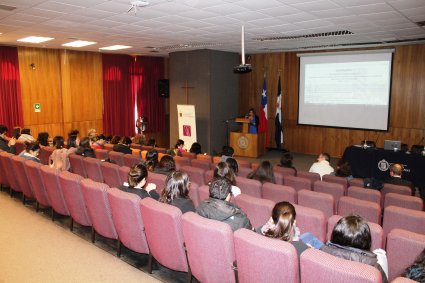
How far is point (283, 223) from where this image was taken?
2727 mm

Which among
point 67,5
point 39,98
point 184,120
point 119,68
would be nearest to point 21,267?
point 67,5

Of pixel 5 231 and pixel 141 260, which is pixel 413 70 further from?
pixel 5 231

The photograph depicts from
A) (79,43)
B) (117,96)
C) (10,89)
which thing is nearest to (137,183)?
(79,43)

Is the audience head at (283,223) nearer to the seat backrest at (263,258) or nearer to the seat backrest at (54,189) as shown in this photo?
the seat backrest at (263,258)

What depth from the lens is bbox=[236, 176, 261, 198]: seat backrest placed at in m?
4.84

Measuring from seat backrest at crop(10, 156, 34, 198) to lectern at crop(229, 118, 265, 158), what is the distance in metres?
7.49

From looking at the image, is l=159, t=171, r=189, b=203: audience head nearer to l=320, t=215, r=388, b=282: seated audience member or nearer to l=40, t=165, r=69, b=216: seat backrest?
l=320, t=215, r=388, b=282: seated audience member

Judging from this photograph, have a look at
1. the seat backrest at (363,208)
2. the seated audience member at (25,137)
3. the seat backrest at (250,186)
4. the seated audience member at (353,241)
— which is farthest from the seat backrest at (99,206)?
the seated audience member at (25,137)

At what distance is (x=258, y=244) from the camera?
248cm

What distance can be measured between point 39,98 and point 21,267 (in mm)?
9205

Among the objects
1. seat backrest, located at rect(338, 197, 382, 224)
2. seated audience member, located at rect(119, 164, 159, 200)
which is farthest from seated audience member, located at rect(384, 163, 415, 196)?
seated audience member, located at rect(119, 164, 159, 200)

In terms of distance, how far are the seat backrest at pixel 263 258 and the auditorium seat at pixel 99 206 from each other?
6.30ft

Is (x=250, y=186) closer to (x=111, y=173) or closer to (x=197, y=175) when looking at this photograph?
(x=197, y=175)

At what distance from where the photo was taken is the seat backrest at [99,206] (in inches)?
157
